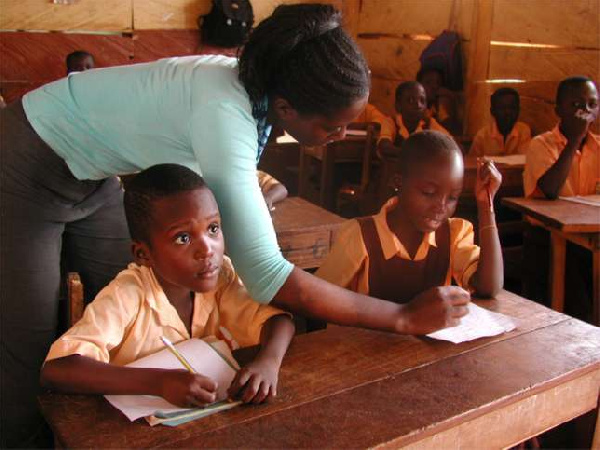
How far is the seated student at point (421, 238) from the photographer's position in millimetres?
1803

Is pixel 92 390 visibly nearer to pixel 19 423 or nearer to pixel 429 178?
pixel 19 423

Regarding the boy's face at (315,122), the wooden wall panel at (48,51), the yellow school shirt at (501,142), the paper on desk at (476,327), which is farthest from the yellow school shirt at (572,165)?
the wooden wall panel at (48,51)

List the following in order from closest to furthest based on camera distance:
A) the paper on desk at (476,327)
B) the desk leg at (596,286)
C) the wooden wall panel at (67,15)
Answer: the paper on desk at (476,327), the desk leg at (596,286), the wooden wall panel at (67,15)

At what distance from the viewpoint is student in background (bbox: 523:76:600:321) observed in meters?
3.15

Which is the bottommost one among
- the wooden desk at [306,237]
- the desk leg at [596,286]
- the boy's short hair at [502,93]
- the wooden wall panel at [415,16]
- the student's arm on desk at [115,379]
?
the desk leg at [596,286]

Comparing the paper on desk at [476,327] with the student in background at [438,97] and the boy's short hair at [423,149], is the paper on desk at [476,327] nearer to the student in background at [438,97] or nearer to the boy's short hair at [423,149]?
the boy's short hair at [423,149]

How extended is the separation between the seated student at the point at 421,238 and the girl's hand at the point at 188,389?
772mm

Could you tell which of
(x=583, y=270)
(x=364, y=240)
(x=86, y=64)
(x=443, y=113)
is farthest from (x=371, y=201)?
(x=364, y=240)

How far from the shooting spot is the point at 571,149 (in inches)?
129

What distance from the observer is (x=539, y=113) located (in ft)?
16.7

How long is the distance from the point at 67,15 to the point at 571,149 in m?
3.81

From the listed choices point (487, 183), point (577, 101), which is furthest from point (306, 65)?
point (577, 101)

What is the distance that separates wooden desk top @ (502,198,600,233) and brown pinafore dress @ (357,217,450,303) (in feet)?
3.16

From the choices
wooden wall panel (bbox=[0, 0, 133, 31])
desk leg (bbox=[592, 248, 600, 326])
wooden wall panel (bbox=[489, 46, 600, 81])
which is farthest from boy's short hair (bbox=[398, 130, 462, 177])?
wooden wall panel (bbox=[0, 0, 133, 31])
